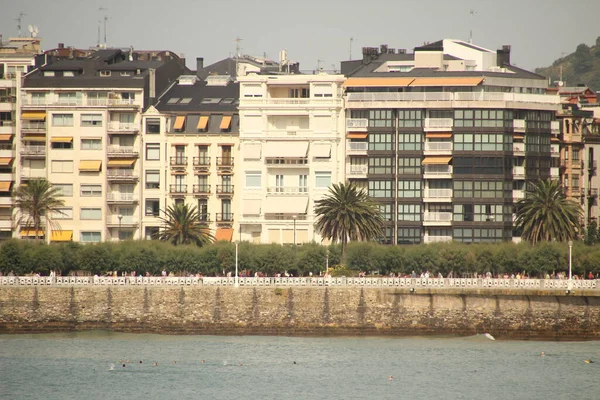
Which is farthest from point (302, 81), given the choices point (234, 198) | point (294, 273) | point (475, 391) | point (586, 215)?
point (475, 391)

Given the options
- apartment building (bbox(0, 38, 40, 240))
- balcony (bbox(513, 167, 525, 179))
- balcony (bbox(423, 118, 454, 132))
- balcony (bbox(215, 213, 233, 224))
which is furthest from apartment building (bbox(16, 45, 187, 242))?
balcony (bbox(513, 167, 525, 179))

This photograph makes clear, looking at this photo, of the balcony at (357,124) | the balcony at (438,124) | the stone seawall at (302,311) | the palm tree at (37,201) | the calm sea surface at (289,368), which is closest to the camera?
the calm sea surface at (289,368)

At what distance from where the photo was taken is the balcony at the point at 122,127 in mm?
151125

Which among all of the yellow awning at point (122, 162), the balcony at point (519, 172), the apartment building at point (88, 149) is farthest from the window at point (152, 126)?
the balcony at point (519, 172)

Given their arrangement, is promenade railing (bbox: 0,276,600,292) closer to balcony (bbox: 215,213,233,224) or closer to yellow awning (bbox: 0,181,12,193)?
balcony (bbox: 215,213,233,224)

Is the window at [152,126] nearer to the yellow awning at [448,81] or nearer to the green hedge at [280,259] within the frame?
the green hedge at [280,259]

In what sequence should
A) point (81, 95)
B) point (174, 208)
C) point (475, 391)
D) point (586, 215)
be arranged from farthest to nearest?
point (586, 215)
point (81, 95)
point (174, 208)
point (475, 391)

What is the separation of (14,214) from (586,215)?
199 ft

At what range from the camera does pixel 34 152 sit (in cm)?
15225

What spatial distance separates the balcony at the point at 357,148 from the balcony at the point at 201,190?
1430 centimetres

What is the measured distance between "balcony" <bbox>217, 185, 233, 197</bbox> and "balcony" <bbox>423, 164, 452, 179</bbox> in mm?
19070

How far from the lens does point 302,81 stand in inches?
5886

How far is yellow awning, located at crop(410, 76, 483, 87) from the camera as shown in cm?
14725

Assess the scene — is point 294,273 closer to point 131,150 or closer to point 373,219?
point 373,219
